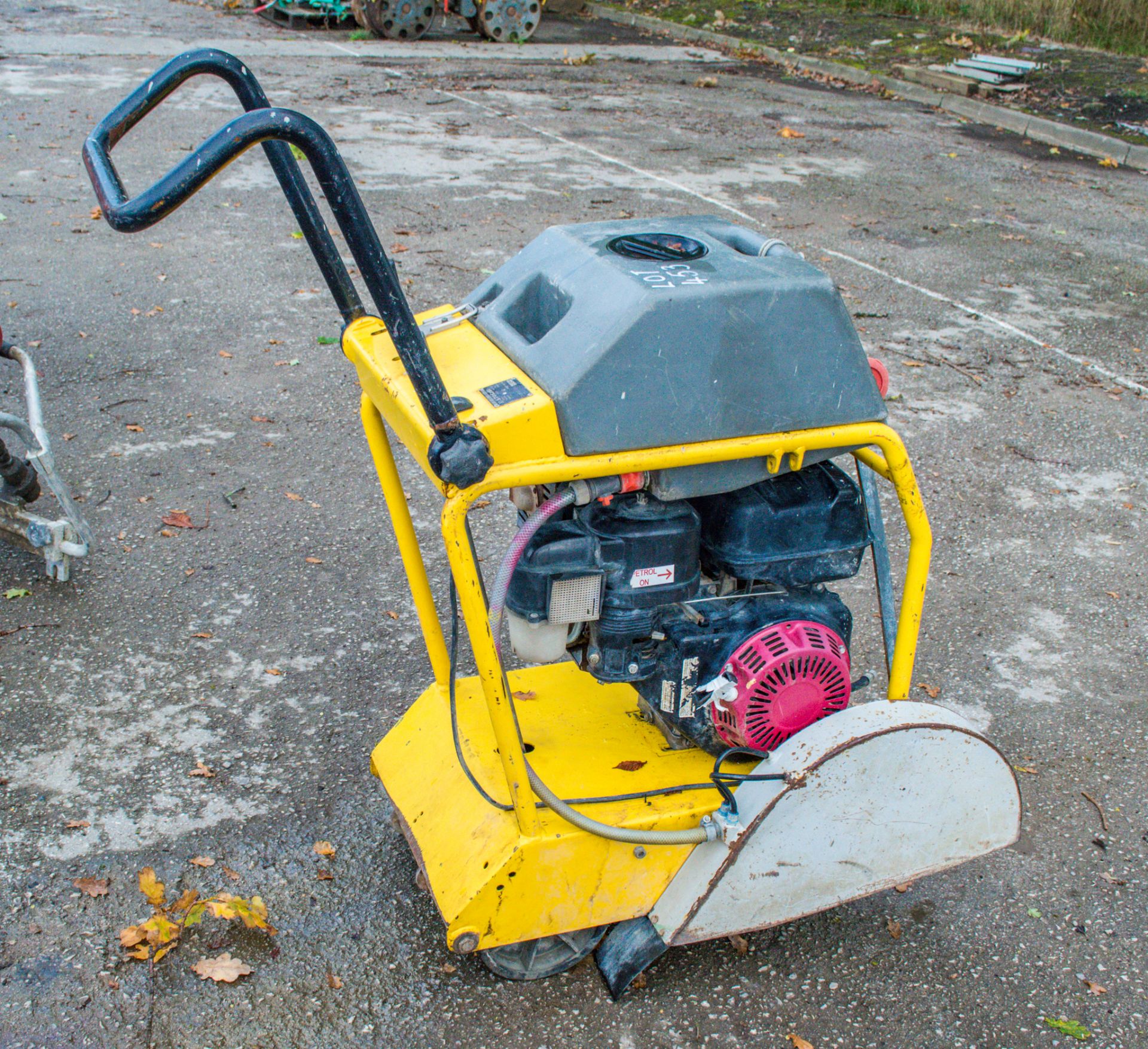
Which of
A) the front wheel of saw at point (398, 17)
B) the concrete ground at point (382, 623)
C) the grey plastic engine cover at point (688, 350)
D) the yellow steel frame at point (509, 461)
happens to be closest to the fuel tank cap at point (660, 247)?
the grey plastic engine cover at point (688, 350)

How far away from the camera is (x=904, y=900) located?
255 cm

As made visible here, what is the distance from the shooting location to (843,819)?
7.00ft

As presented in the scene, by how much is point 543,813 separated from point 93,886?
45.2 inches

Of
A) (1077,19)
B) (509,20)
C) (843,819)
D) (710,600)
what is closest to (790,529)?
(710,600)

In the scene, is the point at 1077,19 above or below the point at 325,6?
above

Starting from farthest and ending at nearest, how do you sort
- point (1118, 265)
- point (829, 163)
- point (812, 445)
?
point (829, 163) → point (1118, 265) → point (812, 445)

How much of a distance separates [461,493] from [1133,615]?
114 inches

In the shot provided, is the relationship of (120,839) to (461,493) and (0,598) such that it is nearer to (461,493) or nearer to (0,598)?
(0,598)

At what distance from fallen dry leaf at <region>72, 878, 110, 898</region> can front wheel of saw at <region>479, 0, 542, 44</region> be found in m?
14.4

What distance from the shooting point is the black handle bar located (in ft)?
4.95

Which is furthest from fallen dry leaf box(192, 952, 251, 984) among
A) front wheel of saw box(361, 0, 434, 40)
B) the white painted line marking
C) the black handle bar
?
front wheel of saw box(361, 0, 434, 40)

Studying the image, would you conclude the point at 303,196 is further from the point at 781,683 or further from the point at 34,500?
the point at 34,500

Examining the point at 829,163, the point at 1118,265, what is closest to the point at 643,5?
the point at 829,163

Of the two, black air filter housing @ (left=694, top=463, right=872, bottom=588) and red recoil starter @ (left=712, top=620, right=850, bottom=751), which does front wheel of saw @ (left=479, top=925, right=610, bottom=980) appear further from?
black air filter housing @ (left=694, top=463, right=872, bottom=588)
